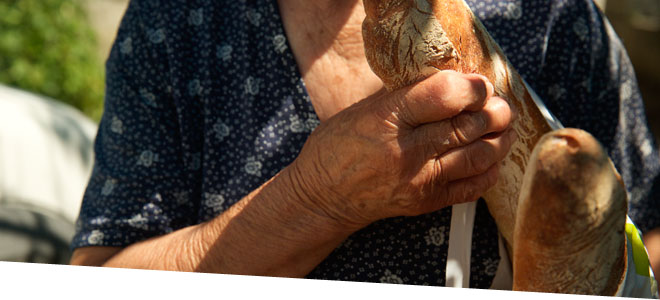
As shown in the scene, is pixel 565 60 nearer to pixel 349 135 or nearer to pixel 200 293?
pixel 349 135

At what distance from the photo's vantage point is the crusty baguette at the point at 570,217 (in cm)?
54

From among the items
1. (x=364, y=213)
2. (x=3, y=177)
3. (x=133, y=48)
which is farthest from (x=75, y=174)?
(x=364, y=213)

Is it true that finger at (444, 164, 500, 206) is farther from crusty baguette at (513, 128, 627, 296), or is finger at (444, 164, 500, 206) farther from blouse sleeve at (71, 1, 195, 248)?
blouse sleeve at (71, 1, 195, 248)

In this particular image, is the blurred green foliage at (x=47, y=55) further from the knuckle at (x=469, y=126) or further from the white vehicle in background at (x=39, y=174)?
the knuckle at (x=469, y=126)

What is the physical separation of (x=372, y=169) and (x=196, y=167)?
0.49 meters

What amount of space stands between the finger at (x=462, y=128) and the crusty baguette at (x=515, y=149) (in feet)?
0.15

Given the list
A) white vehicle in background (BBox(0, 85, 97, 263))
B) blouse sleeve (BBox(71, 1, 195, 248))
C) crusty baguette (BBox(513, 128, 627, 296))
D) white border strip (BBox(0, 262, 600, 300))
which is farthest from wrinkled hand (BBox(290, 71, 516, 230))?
white vehicle in background (BBox(0, 85, 97, 263))

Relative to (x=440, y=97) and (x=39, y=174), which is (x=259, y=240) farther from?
(x=39, y=174)

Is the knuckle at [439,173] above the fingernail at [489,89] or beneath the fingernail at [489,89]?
beneath

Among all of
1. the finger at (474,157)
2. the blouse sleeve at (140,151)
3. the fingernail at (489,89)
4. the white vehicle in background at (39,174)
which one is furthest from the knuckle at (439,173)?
the white vehicle in background at (39,174)

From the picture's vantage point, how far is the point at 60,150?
7.48 ft

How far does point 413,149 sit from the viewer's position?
77 cm

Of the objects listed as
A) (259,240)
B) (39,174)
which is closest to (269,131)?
(259,240)

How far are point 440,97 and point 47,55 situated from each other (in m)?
3.54
